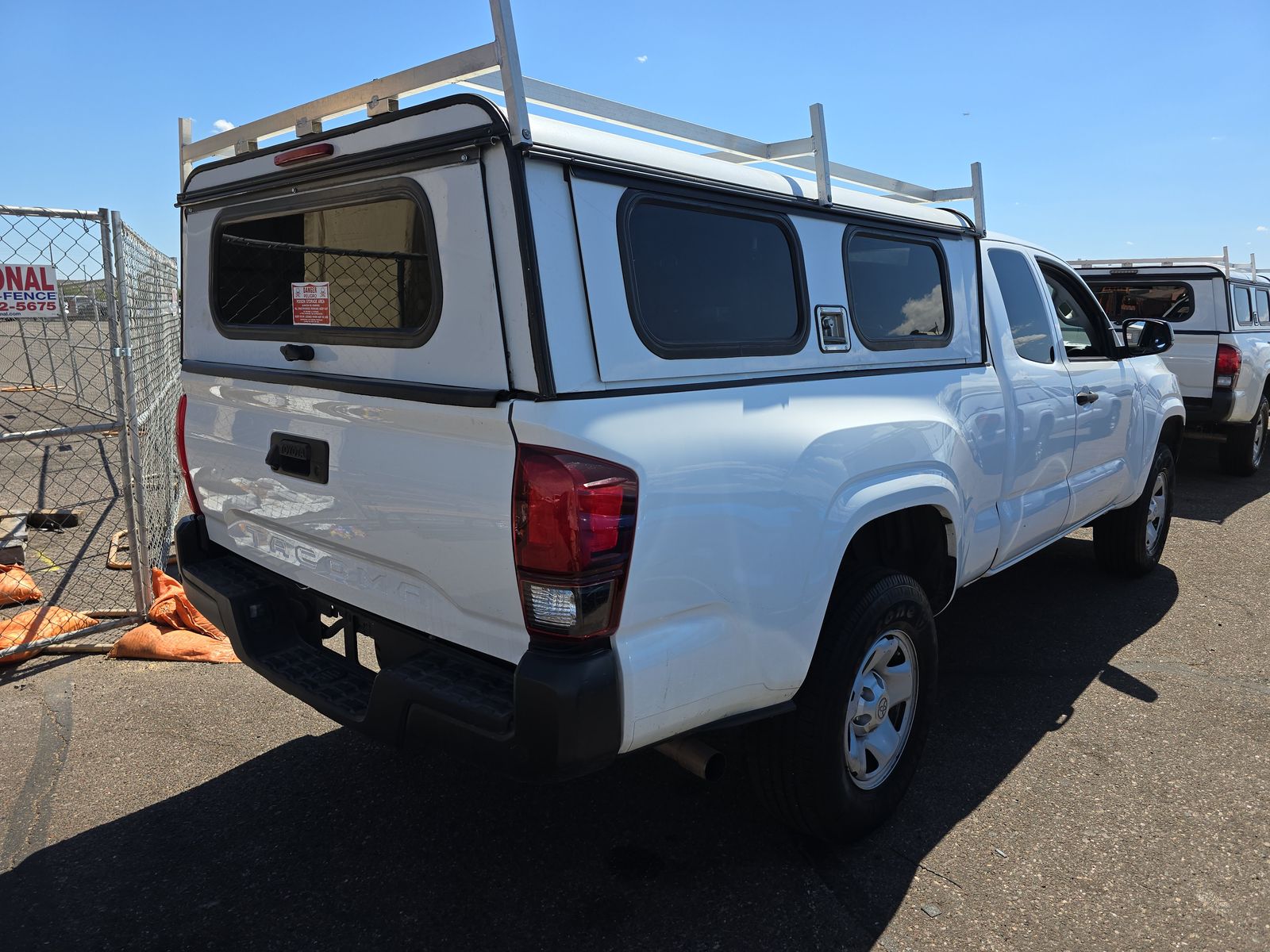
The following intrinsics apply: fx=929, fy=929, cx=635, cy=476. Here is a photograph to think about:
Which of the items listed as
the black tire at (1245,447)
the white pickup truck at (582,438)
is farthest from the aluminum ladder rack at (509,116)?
the black tire at (1245,447)

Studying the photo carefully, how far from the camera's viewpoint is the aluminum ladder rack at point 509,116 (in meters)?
2.17

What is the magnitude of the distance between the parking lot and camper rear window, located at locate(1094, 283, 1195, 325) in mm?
5579

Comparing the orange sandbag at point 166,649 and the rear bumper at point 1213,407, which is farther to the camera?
the rear bumper at point 1213,407

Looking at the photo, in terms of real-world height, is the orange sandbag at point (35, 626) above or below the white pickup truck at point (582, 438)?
below

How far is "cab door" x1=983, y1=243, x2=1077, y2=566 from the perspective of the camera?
3.94m

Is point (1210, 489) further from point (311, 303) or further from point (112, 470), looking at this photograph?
point (112, 470)

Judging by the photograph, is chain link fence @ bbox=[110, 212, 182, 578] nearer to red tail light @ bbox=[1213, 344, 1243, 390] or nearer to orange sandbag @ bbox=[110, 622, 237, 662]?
orange sandbag @ bbox=[110, 622, 237, 662]

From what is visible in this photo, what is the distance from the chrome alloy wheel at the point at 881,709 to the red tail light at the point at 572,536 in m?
1.12

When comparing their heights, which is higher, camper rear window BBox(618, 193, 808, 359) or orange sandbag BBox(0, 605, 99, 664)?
camper rear window BBox(618, 193, 808, 359)

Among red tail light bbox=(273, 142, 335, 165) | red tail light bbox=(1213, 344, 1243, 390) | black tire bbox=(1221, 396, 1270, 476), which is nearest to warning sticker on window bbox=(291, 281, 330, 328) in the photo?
red tail light bbox=(273, 142, 335, 165)

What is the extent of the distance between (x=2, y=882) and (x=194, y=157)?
8.33ft

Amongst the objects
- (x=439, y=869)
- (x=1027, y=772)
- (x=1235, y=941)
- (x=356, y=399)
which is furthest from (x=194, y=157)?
(x=1235, y=941)

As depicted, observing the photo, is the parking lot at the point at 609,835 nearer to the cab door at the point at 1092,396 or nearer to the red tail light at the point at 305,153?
the cab door at the point at 1092,396

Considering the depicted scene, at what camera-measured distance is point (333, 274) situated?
2916 mm
